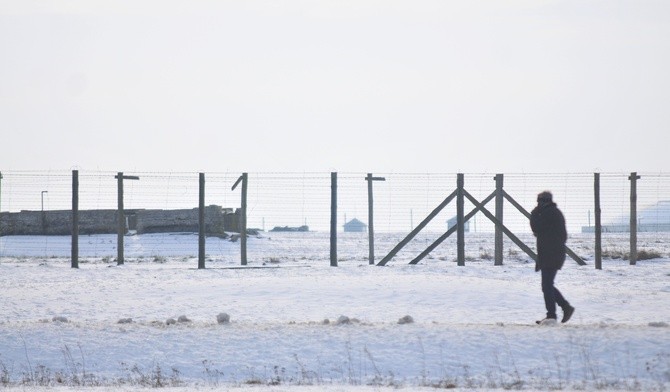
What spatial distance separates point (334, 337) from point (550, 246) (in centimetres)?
324

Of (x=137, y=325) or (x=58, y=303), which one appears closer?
(x=137, y=325)

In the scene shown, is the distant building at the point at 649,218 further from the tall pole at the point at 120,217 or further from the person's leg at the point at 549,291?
the person's leg at the point at 549,291

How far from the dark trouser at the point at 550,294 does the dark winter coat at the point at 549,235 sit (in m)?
0.10

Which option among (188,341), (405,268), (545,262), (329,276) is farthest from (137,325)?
(405,268)

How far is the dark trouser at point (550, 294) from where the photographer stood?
1212 centimetres

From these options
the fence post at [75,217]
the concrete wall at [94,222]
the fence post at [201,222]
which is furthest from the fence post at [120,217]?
the concrete wall at [94,222]

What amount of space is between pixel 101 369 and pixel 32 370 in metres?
0.71

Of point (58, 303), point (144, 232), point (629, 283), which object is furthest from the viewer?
point (144, 232)

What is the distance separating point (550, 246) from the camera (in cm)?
1235

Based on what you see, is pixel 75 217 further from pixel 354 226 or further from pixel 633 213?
pixel 354 226

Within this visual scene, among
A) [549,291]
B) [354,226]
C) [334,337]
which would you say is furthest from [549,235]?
[354,226]

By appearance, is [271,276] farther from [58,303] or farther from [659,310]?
[659,310]

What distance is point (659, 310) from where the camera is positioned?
46.2 ft

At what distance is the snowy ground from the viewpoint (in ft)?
31.4
